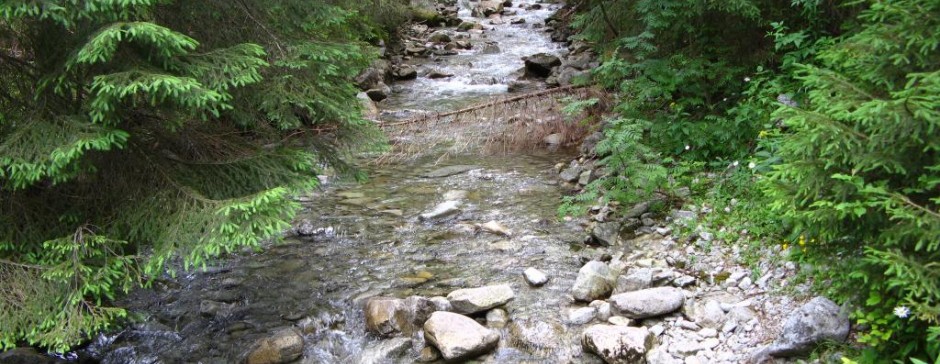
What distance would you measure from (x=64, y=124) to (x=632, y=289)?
5.55 m

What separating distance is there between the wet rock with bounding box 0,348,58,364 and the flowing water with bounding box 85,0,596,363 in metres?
0.40

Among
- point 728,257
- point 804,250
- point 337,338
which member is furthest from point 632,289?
point 337,338

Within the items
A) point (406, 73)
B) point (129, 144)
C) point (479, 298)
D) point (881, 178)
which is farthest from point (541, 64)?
point (881, 178)

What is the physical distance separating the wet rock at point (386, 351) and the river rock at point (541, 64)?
48.6 feet

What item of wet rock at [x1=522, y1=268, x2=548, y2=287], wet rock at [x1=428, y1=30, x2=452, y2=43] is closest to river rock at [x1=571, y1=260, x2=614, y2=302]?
wet rock at [x1=522, y1=268, x2=548, y2=287]

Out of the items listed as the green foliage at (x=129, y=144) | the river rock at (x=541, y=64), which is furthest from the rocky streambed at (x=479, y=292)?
the river rock at (x=541, y=64)

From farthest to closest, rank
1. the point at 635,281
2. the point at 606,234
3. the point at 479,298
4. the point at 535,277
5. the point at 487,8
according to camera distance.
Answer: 1. the point at 487,8
2. the point at 606,234
3. the point at 535,277
4. the point at 479,298
5. the point at 635,281

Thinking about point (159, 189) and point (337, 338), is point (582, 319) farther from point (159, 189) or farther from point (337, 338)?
point (159, 189)

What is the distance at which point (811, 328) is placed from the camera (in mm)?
4457

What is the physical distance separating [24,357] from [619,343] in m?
5.82

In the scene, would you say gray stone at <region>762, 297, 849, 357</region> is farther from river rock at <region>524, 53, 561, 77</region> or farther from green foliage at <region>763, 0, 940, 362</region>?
river rock at <region>524, 53, 561, 77</region>

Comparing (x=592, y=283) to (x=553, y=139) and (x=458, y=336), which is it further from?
(x=553, y=139)

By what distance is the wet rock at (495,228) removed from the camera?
8.66 meters

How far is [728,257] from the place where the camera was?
6332mm
